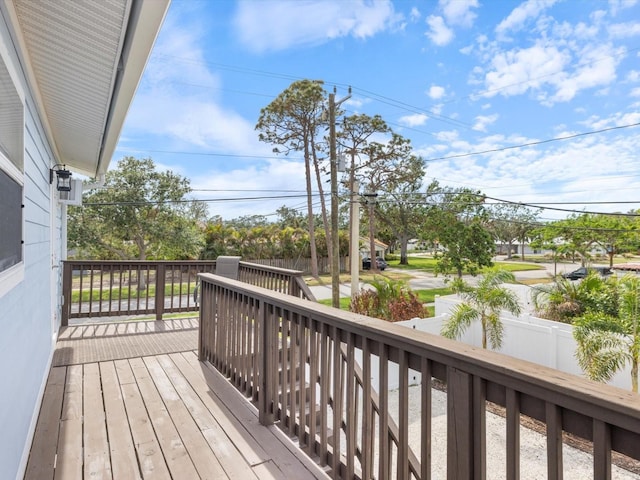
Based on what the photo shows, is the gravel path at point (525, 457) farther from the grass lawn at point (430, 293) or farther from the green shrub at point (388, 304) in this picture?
the grass lawn at point (430, 293)

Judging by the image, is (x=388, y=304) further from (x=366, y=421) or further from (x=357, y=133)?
(x=357, y=133)

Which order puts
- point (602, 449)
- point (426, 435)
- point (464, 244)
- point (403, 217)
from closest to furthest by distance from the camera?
point (602, 449), point (426, 435), point (464, 244), point (403, 217)

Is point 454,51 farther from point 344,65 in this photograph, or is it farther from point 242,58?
point 242,58

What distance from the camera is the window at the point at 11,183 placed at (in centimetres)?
159

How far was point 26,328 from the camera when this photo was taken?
89.1 inches

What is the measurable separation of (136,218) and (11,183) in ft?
54.2

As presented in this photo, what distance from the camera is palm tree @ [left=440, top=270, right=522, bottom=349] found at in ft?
28.9

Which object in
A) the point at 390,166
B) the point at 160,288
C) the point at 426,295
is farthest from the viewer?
the point at 390,166

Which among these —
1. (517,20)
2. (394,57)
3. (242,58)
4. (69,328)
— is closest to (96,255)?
(242,58)

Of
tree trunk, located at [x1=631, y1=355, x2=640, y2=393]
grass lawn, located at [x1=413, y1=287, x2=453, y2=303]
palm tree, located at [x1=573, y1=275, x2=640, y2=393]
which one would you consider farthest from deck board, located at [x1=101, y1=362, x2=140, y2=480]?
grass lawn, located at [x1=413, y1=287, x2=453, y2=303]

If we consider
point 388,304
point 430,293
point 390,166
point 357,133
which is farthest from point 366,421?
point 390,166

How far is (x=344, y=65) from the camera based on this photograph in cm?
1884

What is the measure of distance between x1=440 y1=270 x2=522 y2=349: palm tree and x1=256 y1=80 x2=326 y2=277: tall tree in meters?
11.1

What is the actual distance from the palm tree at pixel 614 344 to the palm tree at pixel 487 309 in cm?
177
